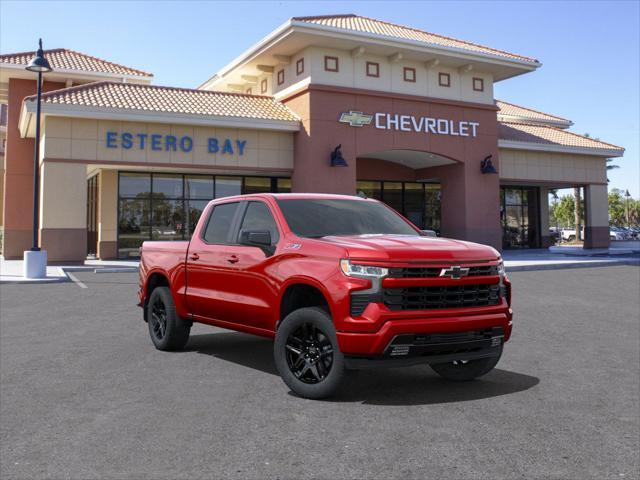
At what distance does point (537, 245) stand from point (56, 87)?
3091 centimetres

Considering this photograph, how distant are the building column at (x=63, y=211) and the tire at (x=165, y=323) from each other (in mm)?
17191

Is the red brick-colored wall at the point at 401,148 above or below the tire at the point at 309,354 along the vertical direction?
above

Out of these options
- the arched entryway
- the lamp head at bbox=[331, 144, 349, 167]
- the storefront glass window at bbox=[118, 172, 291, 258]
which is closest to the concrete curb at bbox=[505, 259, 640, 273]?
the lamp head at bbox=[331, 144, 349, 167]

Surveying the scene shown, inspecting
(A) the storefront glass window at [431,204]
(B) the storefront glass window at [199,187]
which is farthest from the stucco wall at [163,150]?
(A) the storefront glass window at [431,204]

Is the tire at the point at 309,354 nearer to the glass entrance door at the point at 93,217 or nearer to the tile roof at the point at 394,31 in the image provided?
the tile roof at the point at 394,31

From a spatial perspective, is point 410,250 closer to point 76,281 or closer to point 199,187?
point 76,281

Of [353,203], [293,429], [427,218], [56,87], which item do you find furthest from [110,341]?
[427,218]

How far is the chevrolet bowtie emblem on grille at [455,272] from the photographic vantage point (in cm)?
525

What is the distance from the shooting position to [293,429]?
4719mm

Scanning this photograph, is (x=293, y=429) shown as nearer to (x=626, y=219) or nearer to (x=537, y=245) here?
(x=537, y=245)

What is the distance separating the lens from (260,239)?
5863 mm

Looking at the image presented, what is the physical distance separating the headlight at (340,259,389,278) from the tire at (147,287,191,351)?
3.22m

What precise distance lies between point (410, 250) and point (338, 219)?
150 centimetres

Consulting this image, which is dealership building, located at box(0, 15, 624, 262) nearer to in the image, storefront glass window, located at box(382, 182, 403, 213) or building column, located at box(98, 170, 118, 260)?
building column, located at box(98, 170, 118, 260)
